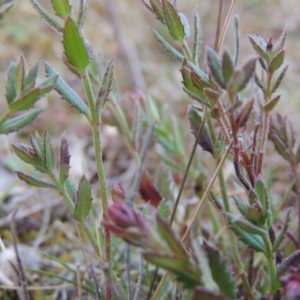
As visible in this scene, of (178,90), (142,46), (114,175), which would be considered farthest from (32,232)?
(142,46)

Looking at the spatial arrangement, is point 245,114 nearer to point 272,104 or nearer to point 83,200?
point 272,104

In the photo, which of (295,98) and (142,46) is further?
(142,46)

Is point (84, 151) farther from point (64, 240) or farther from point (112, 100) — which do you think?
point (112, 100)

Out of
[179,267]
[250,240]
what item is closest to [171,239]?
[179,267]

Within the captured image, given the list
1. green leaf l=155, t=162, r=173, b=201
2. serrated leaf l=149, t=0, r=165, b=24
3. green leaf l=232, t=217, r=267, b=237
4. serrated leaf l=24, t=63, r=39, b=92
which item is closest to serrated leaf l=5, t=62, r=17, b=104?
serrated leaf l=24, t=63, r=39, b=92

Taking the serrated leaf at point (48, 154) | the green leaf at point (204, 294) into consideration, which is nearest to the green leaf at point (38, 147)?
the serrated leaf at point (48, 154)

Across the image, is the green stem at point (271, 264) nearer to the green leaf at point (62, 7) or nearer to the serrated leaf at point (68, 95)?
the serrated leaf at point (68, 95)
